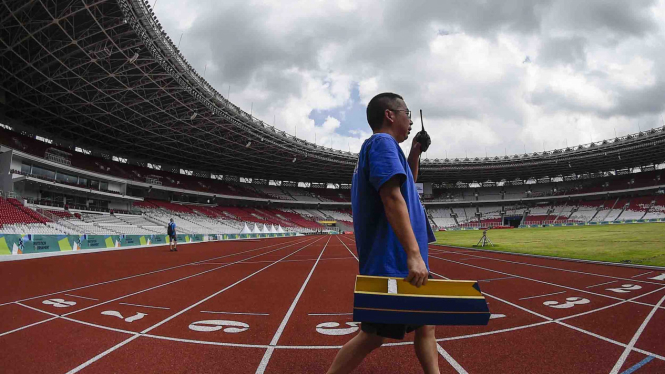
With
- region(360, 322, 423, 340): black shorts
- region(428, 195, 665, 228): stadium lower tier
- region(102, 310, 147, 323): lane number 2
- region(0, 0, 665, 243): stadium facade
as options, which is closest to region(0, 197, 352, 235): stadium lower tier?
A: region(0, 0, 665, 243): stadium facade

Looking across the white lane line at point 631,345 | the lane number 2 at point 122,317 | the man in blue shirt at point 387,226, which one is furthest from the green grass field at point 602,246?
the lane number 2 at point 122,317

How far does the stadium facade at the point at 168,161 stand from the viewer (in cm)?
1720

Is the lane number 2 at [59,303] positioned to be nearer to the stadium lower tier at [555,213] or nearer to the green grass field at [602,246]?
the green grass field at [602,246]

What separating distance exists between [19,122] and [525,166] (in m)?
65.7

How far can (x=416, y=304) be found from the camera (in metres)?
1.36

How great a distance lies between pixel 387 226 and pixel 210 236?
2872 cm

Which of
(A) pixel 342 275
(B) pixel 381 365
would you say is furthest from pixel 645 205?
(B) pixel 381 365

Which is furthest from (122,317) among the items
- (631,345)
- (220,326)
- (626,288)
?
(626,288)

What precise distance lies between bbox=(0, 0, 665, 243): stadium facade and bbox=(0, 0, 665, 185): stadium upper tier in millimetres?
111

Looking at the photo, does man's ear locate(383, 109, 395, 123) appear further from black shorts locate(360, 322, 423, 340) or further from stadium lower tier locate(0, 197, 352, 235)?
stadium lower tier locate(0, 197, 352, 235)

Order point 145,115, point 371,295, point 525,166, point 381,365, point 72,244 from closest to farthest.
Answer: point 371,295 < point 381,365 < point 72,244 < point 145,115 < point 525,166

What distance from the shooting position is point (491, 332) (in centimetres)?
318

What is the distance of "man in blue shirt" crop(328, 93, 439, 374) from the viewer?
1.45 metres

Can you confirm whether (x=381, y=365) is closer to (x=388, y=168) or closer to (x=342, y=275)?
(x=388, y=168)
